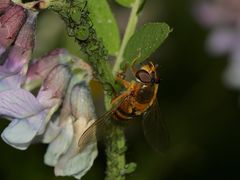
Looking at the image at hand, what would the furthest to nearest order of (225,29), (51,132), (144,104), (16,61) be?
(225,29) < (144,104) < (51,132) < (16,61)

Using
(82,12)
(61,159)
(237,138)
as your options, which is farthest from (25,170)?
(82,12)

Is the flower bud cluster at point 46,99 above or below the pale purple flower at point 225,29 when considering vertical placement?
above

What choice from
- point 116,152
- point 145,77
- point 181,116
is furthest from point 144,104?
point 181,116

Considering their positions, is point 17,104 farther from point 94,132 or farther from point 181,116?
point 181,116

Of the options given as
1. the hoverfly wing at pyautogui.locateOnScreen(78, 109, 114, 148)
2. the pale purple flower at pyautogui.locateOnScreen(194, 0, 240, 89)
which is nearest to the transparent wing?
the hoverfly wing at pyautogui.locateOnScreen(78, 109, 114, 148)

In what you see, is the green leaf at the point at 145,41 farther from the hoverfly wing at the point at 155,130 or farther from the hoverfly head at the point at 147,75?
the hoverfly wing at the point at 155,130

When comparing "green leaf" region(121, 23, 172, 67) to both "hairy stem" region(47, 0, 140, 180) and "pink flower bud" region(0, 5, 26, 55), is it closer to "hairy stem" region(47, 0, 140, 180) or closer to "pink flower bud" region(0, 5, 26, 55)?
"hairy stem" region(47, 0, 140, 180)

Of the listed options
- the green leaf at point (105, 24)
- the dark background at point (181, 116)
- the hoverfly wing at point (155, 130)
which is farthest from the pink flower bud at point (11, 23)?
the dark background at point (181, 116)
